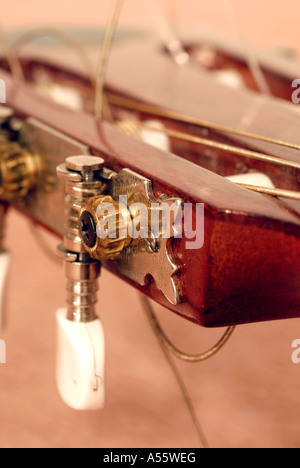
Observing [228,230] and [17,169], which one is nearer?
[228,230]

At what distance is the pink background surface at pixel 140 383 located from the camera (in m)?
0.80

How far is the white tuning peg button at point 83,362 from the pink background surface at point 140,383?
288 mm

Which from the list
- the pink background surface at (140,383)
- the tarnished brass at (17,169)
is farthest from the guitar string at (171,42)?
the tarnished brass at (17,169)

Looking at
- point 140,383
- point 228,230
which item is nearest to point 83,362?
point 228,230

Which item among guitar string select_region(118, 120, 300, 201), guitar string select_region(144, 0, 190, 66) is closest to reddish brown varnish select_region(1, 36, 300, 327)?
guitar string select_region(118, 120, 300, 201)

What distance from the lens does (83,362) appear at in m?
0.50

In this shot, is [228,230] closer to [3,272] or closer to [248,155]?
[248,155]

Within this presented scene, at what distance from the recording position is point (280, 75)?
2.52 ft

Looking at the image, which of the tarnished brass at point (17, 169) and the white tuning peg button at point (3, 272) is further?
the white tuning peg button at point (3, 272)

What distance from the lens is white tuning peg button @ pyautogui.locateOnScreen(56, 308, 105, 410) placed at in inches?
19.8

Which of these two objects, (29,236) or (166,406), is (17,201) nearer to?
(166,406)

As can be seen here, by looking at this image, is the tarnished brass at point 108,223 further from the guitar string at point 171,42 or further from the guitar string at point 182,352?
the guitar string at point 171,42

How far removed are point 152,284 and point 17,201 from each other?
22cm

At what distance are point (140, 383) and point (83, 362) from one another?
410mm
